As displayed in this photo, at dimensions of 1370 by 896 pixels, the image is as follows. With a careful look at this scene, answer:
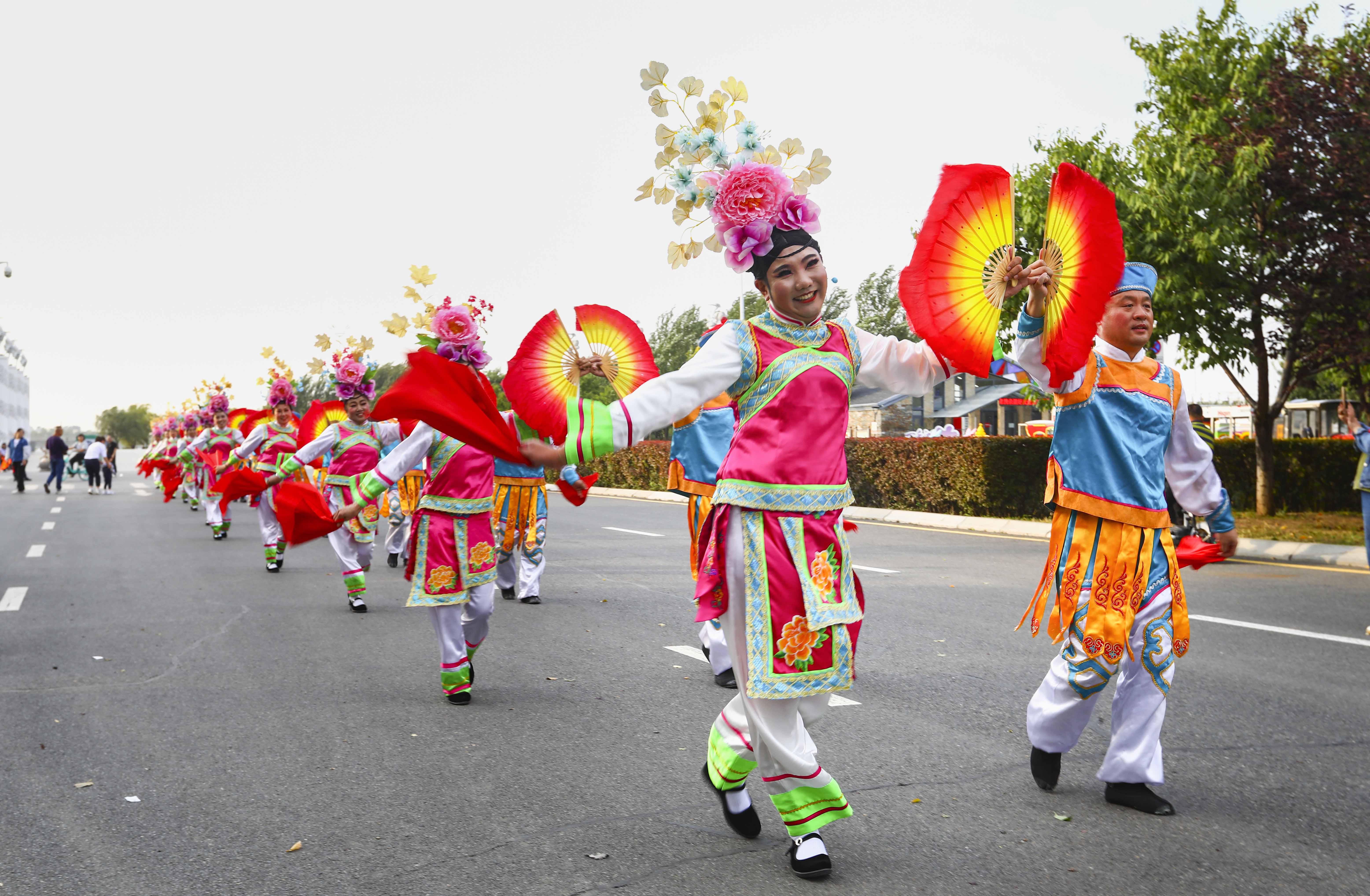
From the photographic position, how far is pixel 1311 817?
406cm

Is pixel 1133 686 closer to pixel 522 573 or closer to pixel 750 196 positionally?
pixel 750 196

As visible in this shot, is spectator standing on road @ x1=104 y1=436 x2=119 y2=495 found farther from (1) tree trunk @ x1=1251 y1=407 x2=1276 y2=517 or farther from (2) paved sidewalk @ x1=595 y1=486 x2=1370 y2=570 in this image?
(1) tree trunk @ x1=1251 y1=407 x2=1276 y2=517

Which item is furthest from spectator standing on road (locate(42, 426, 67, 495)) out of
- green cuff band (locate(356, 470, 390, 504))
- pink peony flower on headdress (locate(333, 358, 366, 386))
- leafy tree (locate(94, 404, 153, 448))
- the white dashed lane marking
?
leafy tree (locate(94, 404, 153, 448))

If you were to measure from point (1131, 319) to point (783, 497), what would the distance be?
61.4 inches

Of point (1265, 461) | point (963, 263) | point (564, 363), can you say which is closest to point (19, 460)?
point (1265, 461)

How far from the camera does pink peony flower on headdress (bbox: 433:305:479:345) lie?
20.8ft

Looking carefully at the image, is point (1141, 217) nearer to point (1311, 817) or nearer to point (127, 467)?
point (1311, 817)

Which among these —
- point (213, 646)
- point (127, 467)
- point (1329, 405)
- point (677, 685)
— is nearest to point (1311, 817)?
point (677, 685)

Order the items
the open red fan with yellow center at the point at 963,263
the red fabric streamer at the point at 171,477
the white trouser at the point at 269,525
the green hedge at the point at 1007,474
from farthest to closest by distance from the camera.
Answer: the red fabric streamer at the point at 171,477 → the green hedge at the point at 1007,474 → the white trouser at the point at 269,525 → the open red fan with yellow center at the point at 963,263

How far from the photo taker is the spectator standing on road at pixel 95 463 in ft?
114

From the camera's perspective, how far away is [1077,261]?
3.52 m

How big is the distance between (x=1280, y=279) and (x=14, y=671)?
14117 mm

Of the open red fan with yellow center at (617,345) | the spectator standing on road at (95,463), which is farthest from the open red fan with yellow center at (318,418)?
the spectator standing on road at (95,463)

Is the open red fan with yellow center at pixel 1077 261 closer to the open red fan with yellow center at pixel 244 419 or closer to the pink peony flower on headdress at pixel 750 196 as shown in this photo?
the pink peony flower on headdress at pixel 750 196
